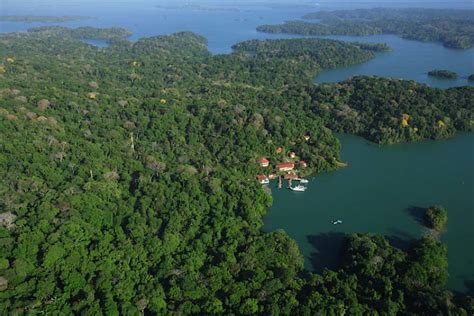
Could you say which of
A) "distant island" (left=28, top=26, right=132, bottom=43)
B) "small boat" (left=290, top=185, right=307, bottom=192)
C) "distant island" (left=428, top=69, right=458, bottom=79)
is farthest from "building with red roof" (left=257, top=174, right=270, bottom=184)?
"distant island" (left=28, top=26, right=132, bottom=43)

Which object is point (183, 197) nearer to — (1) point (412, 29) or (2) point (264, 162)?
(2) point (264, 162)

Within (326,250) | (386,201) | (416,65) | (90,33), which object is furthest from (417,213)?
(90,33)

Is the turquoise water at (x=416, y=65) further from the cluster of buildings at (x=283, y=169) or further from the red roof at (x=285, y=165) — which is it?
the red roof at (x=285, y=165)

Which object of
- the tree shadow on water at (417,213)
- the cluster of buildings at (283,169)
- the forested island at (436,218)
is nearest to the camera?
the forested island at (436,218)

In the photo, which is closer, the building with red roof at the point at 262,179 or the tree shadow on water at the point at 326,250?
the tree shadow on water at the point at 326,250

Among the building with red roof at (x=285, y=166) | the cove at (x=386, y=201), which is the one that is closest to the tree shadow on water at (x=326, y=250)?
the cove at (x=386, y=201)

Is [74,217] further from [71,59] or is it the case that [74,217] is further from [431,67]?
[431,67]

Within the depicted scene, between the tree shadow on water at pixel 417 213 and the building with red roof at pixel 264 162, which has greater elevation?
the building with red roof at pixel 264 162
